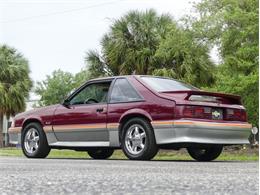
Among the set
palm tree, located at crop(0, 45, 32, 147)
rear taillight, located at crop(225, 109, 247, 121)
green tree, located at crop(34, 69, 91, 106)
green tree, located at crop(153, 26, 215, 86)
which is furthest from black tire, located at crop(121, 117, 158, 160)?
green tree, located at crop(34, 69, 91, 106)

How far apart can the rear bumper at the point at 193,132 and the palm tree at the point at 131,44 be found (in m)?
16.2

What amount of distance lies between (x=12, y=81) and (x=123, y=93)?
26240mm

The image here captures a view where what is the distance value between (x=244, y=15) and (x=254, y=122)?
3.54 m

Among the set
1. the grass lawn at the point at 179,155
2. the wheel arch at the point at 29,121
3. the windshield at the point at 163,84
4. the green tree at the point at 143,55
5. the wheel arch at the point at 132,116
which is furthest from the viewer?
the green tree at the point at 143,55

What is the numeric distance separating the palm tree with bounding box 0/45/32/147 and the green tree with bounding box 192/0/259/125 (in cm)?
1758

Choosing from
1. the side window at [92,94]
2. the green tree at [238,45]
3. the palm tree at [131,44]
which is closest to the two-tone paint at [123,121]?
the side window at [92,94]

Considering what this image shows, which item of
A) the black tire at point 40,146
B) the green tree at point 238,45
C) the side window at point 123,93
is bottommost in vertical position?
the black tire at point 40,146

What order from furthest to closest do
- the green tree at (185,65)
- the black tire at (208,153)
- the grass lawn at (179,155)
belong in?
the green tree at (185,65)
the grass lawn at (179,155)
the black tire at (208,153)

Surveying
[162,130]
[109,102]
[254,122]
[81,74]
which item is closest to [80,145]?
[109,102]

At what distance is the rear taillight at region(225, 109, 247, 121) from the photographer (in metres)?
8.99

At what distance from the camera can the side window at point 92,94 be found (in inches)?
389

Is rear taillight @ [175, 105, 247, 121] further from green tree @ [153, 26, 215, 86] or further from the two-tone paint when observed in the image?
green tree @ [153, 26, 215, 86]

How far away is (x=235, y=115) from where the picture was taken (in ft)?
30.0

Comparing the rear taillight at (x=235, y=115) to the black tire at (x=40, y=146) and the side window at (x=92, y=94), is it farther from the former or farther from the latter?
the black tire at (x=40, y=146)
